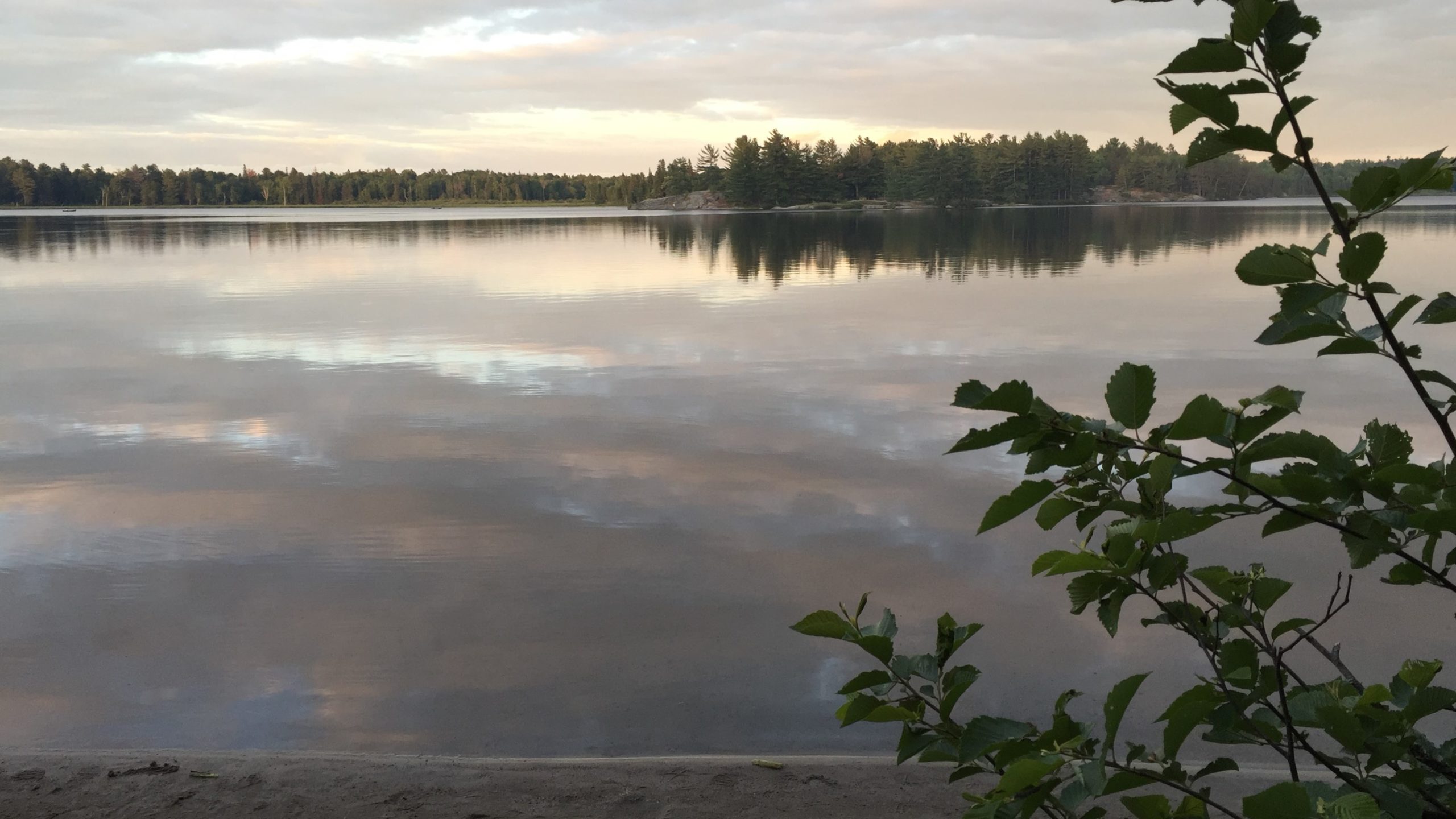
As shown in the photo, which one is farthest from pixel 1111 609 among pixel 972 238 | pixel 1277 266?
pixel 972 238

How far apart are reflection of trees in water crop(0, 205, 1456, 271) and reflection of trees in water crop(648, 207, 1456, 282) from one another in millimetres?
99

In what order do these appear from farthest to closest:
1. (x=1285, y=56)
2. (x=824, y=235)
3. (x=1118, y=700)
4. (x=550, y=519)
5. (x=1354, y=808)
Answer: (x=824, y=235) → (x=550, y=519) → (x=1118, y=700) → (x=1285, y=56) → (x=1354, y=808)

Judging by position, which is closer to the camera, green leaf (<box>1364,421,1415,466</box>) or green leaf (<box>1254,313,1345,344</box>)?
green leaf (<box>1254,313,1345,344</box>)

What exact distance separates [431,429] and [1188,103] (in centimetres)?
847

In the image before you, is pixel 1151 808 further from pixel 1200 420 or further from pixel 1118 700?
pixel 1200 420

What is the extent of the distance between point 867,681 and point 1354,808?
1.94ft

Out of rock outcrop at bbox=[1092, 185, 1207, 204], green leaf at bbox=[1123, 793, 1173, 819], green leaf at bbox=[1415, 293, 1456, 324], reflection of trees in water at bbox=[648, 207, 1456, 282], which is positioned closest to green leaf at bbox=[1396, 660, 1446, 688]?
green leaf at bbox=[1123, 793, 1173, 819]

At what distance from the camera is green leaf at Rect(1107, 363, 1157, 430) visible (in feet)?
4.08

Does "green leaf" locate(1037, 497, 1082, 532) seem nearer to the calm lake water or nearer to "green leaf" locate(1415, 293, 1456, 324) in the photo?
"green leaf" locate(1415, 293, 1456, 324)

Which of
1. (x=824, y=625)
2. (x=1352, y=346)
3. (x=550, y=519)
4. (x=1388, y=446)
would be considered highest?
(x=1352, y=346)

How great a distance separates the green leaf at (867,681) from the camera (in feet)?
4.79

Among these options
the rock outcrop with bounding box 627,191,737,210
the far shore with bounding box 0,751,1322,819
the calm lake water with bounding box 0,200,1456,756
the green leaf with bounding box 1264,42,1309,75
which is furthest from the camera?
the rock outcrop with bounding box 627,191,737,210

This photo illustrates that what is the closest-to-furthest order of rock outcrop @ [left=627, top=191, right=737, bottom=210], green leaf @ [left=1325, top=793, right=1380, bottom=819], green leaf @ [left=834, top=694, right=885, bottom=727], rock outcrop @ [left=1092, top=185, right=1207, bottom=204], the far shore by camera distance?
green leaf @ [left=1325, top=793, right=1380, bottom=819], green leaf @ [left=834, top=694, right=885, bottom=727], the far shore, rock outcrop @ [left=627, top=191, right=737, bottom=210], rock outcrop @ [left=1092, top=185, right=1207, bottom=204]

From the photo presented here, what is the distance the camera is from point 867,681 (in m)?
1.46
